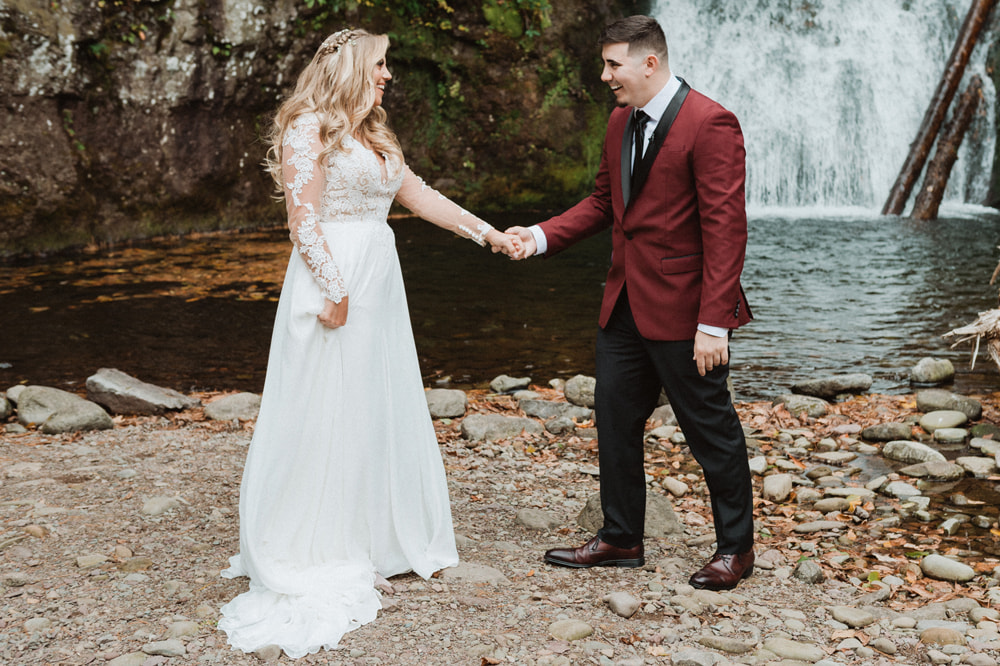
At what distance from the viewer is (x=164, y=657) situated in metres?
3.23

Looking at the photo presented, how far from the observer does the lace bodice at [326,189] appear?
369 cm

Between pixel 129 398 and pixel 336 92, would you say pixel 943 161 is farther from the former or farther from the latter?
pixel 336 92

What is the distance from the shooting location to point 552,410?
6766 millimetres

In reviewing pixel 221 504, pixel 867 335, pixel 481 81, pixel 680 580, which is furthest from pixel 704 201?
pixel 481 81

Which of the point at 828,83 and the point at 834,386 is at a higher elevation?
the point at 828,83

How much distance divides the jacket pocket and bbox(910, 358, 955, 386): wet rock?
183 inches

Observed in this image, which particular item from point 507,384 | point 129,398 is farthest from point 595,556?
point 129,398

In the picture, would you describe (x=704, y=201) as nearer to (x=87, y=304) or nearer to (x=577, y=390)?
(x=577, y=390)

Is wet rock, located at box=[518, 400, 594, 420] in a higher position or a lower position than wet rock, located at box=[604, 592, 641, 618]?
higher

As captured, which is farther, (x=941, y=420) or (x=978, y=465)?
(x=941, y=420)

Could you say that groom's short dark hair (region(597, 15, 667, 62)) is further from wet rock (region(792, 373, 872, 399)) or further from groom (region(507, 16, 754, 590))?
wet rock (region(792, 373, 872, 399))

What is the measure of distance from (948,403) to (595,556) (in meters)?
3.74

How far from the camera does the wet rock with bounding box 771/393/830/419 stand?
6664 millimetres

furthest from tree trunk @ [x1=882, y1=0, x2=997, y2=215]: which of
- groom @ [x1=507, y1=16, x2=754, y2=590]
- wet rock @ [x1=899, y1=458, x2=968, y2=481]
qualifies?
groom @ [x1=507, y1=16, x2=754, y2=590]
